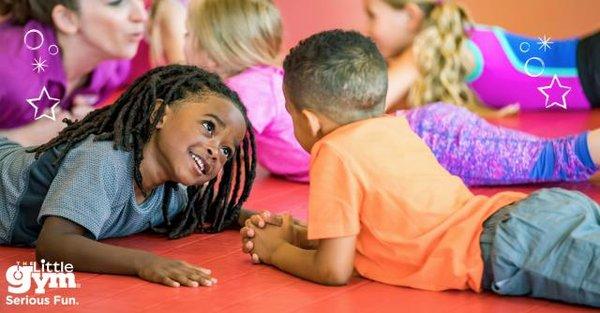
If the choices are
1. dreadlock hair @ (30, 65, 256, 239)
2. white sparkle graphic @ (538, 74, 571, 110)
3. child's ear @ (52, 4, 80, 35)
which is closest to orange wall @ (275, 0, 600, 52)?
white sparkle graphic @ (538, 74, 571, 110)

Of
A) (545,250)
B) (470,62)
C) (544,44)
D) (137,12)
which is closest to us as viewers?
(545,250)

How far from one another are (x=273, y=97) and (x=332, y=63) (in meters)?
1.20

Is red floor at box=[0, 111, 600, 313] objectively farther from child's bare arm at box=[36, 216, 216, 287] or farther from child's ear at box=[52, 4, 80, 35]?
child's ear at box=[52, 4, 80, 35]

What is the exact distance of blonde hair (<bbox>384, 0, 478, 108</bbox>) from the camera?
428 cm

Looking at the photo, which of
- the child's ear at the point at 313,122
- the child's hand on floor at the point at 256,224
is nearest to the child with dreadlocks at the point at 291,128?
the child's hand on floor at the point at 256,224

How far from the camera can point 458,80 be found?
Result: 4.36 meters

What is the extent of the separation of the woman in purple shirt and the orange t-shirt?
5.65 feet

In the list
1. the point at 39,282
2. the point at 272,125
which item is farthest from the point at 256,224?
the point at 272,125

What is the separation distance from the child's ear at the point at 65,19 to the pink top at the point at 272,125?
0.77 meters

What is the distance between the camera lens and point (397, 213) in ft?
7.73

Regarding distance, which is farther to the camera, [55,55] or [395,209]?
[55,55]

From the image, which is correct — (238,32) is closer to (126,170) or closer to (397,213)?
(126,170)

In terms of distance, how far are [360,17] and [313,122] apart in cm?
296

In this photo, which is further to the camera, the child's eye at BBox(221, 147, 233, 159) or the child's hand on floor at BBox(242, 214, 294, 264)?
the child's eye at BBox(221, 147, 233, 159)
